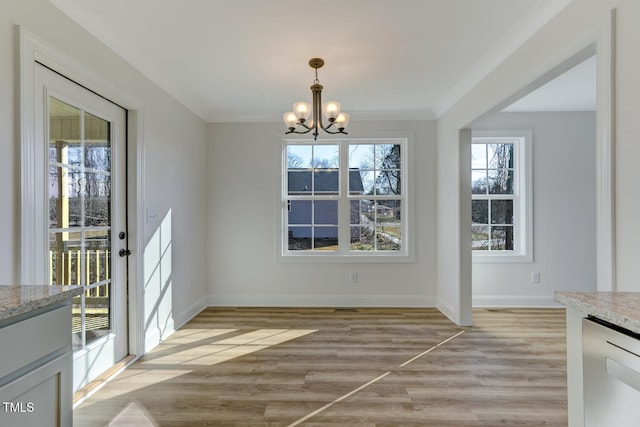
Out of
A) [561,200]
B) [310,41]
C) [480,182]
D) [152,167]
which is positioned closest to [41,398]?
[152,167]

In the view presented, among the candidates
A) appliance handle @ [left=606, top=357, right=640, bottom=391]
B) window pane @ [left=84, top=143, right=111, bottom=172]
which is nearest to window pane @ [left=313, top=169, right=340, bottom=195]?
window pane @ [left=84, top=143, right=111, bottom=172]

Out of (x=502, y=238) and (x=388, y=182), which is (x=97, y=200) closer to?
(x=388, y=182)

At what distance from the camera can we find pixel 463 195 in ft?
11.5

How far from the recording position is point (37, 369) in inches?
40.5

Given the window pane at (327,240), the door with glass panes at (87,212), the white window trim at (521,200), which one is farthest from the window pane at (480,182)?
the door with glass panes at (87,212)

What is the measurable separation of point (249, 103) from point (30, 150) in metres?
2.47

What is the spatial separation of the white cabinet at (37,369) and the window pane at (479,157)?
4.42 m

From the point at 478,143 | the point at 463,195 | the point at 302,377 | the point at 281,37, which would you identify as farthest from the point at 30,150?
the point at 478,143

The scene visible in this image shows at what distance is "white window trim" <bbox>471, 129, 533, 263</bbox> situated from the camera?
414 cm

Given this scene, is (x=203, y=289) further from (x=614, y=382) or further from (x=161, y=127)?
(x=614, y=382)

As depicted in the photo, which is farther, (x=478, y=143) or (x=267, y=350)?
(x=478, y=143)

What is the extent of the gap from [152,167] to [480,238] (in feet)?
12.9

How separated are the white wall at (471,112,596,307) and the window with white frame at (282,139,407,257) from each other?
63.5 inches

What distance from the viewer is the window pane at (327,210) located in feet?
14.3
